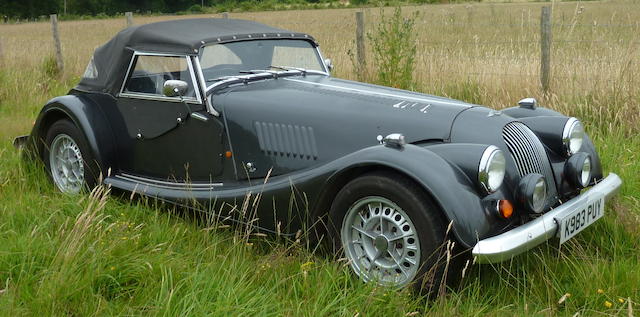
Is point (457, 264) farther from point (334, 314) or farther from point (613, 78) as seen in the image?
point (613, 78)

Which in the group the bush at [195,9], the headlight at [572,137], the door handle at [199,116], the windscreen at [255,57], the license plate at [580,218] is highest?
the bush at [195,9]

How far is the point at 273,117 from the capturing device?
395cm

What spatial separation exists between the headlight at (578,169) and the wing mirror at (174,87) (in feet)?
8.16

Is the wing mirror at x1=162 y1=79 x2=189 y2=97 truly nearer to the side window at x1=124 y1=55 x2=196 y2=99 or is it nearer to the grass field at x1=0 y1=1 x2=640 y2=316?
the side window at x1=124 y1=55 x2=196 y2=99

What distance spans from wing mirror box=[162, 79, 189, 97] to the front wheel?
1.47m

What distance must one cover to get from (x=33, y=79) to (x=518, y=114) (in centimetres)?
845

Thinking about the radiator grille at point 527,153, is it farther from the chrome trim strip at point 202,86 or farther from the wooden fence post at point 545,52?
the wooden fence post at point 545,52

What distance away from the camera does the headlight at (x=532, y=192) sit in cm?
320

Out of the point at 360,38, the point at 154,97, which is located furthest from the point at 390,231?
the point at 360,38

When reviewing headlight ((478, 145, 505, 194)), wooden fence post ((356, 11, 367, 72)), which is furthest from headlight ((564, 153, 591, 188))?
wooden fence post ((356, 11, 367, 72))

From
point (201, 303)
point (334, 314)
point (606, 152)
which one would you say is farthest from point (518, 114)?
point (201, 303)

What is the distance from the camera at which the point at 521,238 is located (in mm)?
3008

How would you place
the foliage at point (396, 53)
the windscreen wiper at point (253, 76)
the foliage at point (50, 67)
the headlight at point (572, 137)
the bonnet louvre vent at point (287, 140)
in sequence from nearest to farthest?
the bonnet louvre vent at point (287, 140)
the headlight at point (572, 137)
the windscreen wiper at point (253, 76)
the foliage at point (396, 53)
the foliage at point (50, 67)

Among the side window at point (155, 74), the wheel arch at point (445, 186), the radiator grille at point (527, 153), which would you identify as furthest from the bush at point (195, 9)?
the wheel arch at point (445, 186)
